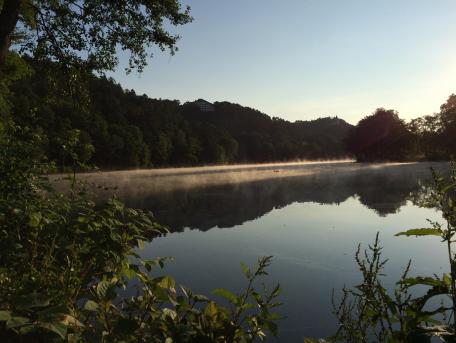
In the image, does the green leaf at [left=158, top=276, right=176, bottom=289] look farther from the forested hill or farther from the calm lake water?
the forested hill

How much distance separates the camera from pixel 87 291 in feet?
11.3

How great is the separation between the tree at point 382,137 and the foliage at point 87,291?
329ft

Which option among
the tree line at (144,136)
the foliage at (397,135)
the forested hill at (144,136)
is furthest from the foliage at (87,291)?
Answer: the foliage at (397,135)

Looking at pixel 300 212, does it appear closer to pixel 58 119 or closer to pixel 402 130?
pixel 58 119

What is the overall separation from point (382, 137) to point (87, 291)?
337ft

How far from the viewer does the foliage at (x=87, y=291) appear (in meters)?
2.38

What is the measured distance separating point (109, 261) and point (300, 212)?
15367 mm

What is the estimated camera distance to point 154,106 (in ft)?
440

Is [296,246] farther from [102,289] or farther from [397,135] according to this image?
[397,135]

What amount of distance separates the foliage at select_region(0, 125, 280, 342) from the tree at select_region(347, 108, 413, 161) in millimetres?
100411

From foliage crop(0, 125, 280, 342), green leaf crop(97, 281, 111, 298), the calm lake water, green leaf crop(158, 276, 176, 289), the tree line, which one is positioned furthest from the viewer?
the tree line

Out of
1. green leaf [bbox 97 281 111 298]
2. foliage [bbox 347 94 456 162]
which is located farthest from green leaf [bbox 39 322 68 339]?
foliage [bbox 347 94 456 162]

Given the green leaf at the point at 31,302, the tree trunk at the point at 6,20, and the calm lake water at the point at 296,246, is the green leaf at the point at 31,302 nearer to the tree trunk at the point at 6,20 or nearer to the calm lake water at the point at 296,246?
the calm lake water at the point at 296,246

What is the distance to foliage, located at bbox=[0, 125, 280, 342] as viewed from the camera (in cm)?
238
